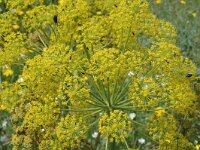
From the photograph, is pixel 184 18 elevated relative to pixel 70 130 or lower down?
elevated

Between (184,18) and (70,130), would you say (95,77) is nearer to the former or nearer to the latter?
(70,130)

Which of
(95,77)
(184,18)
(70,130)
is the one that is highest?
(184,18)

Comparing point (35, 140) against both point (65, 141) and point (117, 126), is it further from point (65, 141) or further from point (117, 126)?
point (117, 126)

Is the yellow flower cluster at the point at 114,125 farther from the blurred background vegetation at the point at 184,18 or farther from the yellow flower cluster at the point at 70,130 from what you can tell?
the blurred background vegetation at the point at 184,18

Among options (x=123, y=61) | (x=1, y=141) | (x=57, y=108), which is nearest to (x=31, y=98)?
(x=57, y=108)

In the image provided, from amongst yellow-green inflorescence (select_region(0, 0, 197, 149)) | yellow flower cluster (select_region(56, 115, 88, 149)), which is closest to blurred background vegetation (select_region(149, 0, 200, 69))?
yellow-green inflorescence (select_region(0, 0, 197, 149))

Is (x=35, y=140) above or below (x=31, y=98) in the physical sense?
below

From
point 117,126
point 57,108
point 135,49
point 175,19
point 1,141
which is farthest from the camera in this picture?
point 175,19

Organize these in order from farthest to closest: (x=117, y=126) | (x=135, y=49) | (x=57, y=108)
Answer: (x=135, y=49)
(x=57, y=108)
(x=117, y=126)

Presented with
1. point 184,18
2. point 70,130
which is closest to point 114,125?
point 70,130
